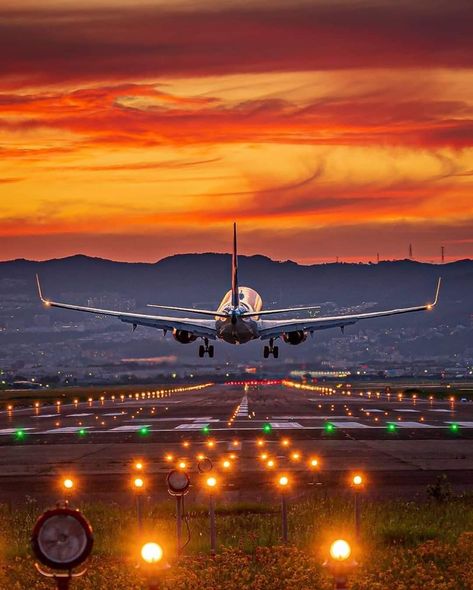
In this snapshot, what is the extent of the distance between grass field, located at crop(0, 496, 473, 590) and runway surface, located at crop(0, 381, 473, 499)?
14.8ft

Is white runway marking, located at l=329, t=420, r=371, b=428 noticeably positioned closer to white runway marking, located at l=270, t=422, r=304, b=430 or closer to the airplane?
white runway marking, located at l=270, t=422, r=304, b=430

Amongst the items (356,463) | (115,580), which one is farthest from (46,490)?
(115,580)

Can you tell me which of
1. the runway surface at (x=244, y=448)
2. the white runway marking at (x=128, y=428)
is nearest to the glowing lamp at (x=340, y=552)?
the runway surface at (x=244, y=448)

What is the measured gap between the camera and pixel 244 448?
48.2 m

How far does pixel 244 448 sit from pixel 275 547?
26508mm

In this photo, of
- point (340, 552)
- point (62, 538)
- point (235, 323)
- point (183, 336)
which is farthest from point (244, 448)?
point (183, 336)

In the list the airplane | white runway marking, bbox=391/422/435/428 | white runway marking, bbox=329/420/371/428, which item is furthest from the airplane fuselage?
white runway marking, bbox=391/422/435/428

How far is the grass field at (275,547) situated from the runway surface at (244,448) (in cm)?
451

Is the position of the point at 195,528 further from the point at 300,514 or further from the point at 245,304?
the point at 245,304

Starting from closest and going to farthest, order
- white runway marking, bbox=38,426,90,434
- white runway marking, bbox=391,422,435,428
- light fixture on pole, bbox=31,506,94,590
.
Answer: light fixture on pole, bbox=31,506,94,590, white runway marking, bbox=38,426,90,434, white runway marking, bbox=391,422,435,428

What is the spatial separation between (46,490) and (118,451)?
47.2 ft

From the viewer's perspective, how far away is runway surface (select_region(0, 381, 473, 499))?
36.5m

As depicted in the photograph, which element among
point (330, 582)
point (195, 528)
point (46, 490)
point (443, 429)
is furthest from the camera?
point (443, 429)

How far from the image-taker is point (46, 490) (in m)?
33.6
